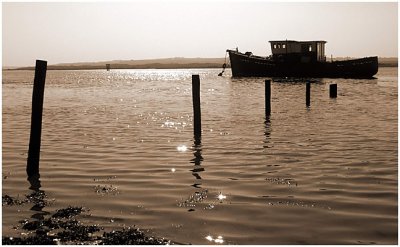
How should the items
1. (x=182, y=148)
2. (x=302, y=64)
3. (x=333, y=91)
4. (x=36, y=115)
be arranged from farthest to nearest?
(x=302, y=64) < (x=333, y=91) < (x=182, y=148) < (x=36, y=115)

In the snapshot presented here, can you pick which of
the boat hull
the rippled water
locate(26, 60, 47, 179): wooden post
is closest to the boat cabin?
the boat hull

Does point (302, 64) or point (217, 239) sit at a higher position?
point (302, 64)

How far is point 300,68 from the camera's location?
187 ft

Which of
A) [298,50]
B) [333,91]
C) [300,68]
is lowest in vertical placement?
[333,91]

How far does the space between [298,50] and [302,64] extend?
178cm

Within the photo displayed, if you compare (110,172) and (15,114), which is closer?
(110,172)

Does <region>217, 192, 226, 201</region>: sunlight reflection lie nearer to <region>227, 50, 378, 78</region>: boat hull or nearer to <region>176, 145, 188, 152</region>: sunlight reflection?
<region>176, 145, 188, 152</region>: sunlight reflection

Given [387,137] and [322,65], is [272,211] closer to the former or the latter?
[387,137]

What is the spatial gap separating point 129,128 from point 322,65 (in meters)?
44.3

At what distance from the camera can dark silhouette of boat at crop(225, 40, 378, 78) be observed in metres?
56.4

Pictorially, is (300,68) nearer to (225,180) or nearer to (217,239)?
(225,180)

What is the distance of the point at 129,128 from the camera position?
1738 cm

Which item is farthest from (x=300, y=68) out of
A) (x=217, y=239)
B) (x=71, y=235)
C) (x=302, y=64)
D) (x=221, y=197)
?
(x=71, y=235)

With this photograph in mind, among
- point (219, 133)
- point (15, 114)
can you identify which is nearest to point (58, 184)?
point (219, 133)
